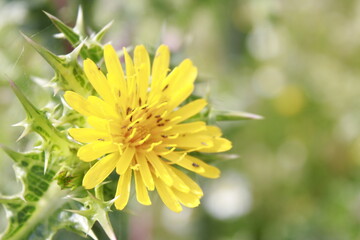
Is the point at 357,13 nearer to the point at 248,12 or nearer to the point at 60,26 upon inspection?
the point at 248,12

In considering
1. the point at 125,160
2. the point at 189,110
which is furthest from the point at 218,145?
the point at 125,160

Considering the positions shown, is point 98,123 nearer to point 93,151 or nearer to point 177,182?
point 93,151

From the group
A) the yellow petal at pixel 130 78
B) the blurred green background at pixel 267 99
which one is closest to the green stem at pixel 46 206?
the yellow petal at pixel 130 78

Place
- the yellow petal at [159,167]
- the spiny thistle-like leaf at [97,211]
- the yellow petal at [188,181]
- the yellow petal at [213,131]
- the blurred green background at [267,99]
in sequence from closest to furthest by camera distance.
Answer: the spiny thistle-like leaf at [97,211] → the yellow petal at [159,167] → the yellow petal at [188,181] → the yellow petal at [213,131] → the blurred green background at [267,99]

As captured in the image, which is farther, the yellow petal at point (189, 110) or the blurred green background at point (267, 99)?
the blurred green background at point (267, 99)

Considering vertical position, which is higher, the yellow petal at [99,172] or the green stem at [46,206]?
the yellow petal at [99,172]

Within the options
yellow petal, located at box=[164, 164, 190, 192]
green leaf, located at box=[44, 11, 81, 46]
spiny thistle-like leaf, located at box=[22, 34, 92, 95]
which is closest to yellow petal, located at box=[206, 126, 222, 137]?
yellow petal, located at box=[164, 164, 190, 192]

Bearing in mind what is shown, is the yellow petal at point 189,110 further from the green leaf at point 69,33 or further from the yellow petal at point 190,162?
the green leaf at point 69,33

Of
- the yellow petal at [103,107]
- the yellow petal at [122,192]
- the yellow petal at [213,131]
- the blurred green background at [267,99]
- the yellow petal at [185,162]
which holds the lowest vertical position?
the yellow petal at [122,192]
